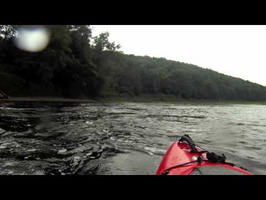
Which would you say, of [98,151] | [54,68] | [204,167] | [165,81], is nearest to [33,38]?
[54,68]

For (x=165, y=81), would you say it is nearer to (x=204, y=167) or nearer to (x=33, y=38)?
(x=33, y=38)

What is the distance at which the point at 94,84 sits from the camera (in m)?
48.8

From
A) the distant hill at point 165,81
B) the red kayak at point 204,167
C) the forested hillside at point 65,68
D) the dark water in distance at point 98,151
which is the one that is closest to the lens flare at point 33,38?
the forested hillside at point 65,68

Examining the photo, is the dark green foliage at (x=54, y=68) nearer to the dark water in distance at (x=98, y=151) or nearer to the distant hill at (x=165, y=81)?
the distant hill at (x=165, y=81)

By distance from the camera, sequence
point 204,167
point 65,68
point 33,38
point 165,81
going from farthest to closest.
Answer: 1. point 165,81
2. point 65,68
3. point 33,38
4. point 204,167

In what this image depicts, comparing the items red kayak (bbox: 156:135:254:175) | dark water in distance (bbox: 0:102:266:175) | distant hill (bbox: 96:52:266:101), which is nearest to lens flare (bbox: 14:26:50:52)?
distant hill (bbox: 96:52:266:101)

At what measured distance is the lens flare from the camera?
3691 cm

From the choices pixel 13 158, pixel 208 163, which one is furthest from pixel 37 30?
pixel 208 163

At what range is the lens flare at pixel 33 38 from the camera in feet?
121

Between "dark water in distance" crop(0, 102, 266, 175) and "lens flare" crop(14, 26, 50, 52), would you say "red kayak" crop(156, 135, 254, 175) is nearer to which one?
"dark water in distance" crop(0, 102, 266, 175)

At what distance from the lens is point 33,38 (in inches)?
1452

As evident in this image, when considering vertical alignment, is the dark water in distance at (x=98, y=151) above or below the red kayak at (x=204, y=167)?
below
